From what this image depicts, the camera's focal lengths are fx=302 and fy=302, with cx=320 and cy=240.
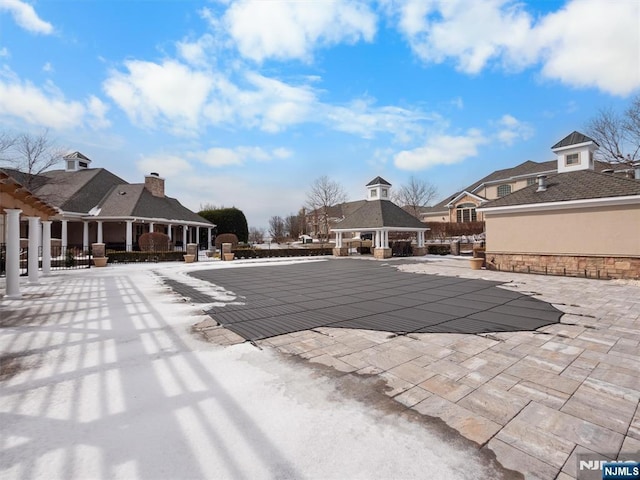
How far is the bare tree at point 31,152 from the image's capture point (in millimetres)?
20250

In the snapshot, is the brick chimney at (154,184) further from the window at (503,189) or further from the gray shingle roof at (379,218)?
the window at (503,189)

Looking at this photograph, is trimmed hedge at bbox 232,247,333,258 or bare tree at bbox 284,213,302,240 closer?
trimmed hedge at bbox 232,247,333,258

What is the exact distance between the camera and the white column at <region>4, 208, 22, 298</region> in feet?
25.2

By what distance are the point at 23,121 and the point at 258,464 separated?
25969 millimetres

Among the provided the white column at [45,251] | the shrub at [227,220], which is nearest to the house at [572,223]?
the white column at [45,251]

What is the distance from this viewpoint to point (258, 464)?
6.44 feet

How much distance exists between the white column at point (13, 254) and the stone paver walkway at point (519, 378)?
6.33 m

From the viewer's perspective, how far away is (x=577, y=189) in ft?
39.9

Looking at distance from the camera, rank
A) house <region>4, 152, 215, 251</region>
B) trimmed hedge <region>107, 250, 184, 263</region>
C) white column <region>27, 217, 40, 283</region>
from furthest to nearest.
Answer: house <region>4, 152, 215, 251</region> → trimmed hedge <region>107, 250, 184, 263</region> → white column <region>27, 217, 40, 283</region>

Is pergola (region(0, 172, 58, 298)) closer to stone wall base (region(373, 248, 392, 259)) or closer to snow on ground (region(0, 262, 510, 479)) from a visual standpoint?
snow on ground (region(0, 262, 510, 479))

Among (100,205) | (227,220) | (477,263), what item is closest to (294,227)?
(227,220)

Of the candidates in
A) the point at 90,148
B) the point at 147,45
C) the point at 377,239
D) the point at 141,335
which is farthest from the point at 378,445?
the point at 90,148

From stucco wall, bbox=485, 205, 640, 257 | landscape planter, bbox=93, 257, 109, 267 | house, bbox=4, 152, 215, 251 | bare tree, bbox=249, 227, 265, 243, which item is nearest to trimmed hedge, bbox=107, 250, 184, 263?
landscape planter, bbox=93, 257, 109, 267

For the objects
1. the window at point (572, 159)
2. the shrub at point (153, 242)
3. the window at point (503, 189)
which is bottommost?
the shrub at point (153, 242)
